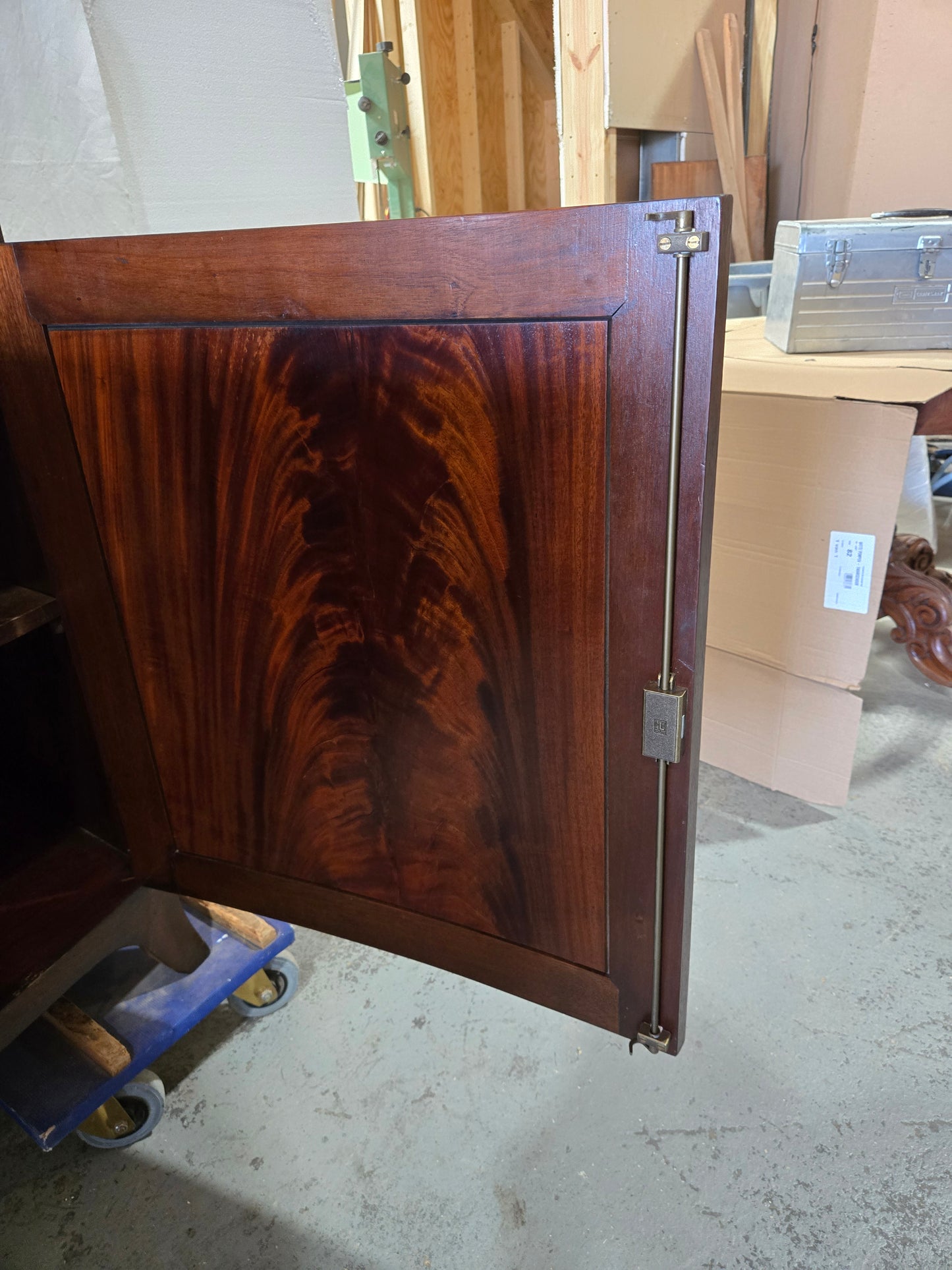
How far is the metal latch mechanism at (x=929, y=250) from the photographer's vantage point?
130 centimetres

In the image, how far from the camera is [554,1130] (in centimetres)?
104

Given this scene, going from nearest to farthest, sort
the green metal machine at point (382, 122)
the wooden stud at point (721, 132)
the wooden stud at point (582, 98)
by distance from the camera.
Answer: the green metal machine at point (382, 122) < the wooden stud at point (582, 98) < the wooden stud at point (721, 132)

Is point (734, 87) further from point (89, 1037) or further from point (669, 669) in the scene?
point (89, 1037)

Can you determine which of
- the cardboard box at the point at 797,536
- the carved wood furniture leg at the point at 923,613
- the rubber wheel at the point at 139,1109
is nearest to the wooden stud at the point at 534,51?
the cardboard box at the point at 797,536

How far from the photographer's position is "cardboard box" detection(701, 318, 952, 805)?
50.8 inches

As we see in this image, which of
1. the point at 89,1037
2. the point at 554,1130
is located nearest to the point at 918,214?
the point at 554,1130

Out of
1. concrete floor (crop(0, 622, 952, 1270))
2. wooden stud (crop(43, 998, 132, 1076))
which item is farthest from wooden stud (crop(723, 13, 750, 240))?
wooden stud (crop(43, 998, 132, 1076))

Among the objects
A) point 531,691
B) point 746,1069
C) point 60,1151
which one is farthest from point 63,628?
point 746,1069

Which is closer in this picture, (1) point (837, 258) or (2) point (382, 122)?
(1) point (837, 258)

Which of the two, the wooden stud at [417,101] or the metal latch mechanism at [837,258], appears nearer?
the metal latch mechanism at [837,258]

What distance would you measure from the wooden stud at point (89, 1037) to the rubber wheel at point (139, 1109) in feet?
0.20

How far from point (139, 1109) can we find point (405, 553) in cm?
90

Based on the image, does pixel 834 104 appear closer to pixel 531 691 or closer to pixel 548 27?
pixel 548 27

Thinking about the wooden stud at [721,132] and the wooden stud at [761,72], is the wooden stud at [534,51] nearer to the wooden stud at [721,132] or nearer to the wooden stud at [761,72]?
the wooden stud at [761,72]
